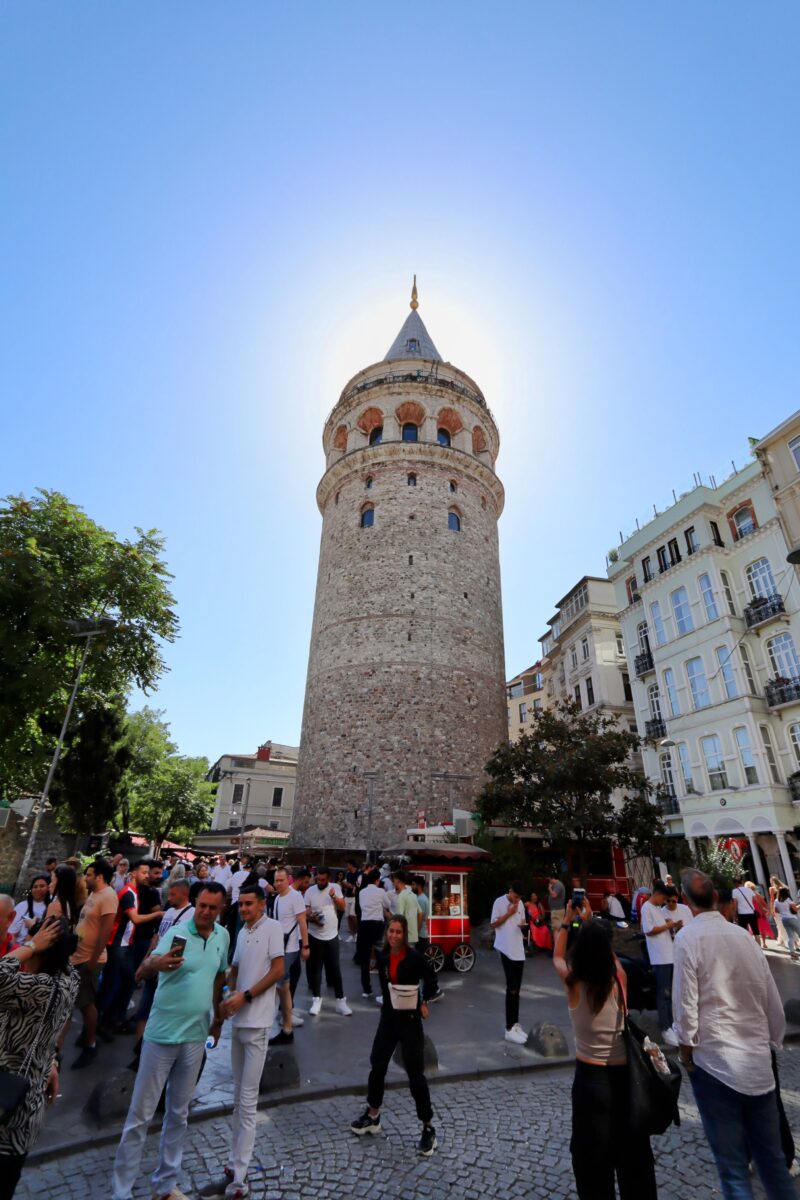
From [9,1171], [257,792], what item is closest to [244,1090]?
[9,1171]

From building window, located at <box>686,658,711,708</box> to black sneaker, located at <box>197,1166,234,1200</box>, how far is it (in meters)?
20.4

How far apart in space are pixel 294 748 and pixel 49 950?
222ft

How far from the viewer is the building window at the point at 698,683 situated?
2072cm

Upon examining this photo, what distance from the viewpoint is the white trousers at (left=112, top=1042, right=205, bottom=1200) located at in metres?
3.28

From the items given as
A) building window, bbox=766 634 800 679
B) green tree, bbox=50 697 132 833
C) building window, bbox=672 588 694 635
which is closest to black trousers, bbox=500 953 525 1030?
building window, bbox=766 634 800 679

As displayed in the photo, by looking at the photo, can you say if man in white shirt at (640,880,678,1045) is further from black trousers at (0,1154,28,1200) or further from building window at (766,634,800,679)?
building window at (766,634,800,679)

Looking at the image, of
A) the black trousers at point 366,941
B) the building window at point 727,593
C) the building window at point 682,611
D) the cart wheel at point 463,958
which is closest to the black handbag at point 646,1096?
the black trousers at point 366,941

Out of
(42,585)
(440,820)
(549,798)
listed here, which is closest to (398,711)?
(440,820)

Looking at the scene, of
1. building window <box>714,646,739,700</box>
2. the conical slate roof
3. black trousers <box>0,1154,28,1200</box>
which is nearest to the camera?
black trousers <box>0,1154,28,1200</box>

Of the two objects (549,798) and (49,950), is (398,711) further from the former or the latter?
(49,950)

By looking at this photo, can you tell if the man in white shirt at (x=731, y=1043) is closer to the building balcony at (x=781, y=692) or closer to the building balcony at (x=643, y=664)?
the building balcony at (x=781, y=692)

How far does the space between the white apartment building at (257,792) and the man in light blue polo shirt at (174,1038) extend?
170 feet

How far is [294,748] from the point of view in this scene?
67938 mm

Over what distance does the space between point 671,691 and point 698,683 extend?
4.10ft
